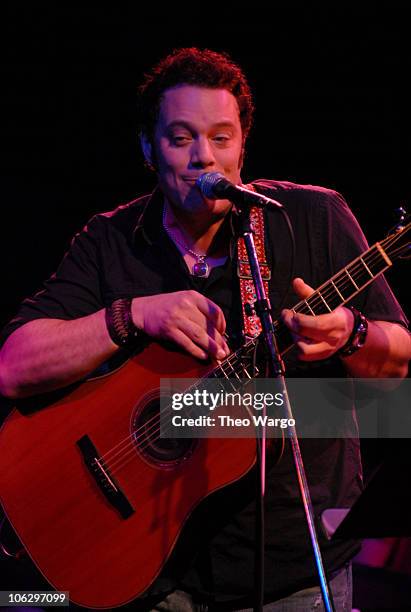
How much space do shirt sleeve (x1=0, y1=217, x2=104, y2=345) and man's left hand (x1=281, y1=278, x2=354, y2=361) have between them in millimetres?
945

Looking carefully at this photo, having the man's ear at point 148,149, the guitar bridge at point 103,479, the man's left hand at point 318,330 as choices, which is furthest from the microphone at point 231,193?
the guitar bridge at point 103,479

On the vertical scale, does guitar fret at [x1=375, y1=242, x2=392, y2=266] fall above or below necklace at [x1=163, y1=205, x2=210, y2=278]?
below

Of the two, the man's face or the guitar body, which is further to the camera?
the man's face

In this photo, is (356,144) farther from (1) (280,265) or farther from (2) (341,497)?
(2) (341,497)

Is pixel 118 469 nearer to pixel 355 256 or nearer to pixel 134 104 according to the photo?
pixel 355 256

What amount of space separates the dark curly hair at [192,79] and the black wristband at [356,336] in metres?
1.09

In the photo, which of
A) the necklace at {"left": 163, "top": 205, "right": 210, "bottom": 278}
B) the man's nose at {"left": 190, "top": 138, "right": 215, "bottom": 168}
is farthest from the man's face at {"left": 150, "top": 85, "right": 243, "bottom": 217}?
the necklace at {"left": 163, "top": 205, "right": 210, "bottom": 278}

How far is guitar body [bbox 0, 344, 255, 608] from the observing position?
2.33 metres

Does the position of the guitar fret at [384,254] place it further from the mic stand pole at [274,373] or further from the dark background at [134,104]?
the dark background at [134,104]

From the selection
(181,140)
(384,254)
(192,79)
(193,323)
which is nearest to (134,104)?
(192,79)

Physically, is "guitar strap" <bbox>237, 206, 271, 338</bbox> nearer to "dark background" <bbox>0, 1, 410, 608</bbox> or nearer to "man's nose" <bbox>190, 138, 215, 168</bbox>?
"man's nose" <bbox>190, 138, 215, 168</bbox>

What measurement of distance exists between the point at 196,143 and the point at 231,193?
64 centimetres

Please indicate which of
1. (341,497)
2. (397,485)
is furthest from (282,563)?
(397,485)

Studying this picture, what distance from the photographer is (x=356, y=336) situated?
2.15 meters
